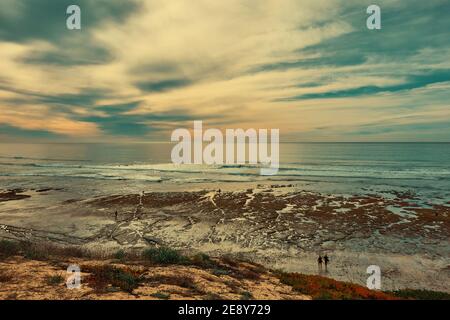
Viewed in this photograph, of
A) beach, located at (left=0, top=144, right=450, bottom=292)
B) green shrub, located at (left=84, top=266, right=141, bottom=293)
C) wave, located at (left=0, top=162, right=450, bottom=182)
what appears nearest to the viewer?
green shrub, located at (left=84, top=266, right=141, bottom=293)

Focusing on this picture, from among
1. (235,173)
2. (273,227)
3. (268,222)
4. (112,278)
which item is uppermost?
(235,173)

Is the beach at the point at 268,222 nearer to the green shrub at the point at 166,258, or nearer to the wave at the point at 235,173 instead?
the green shrub at the point at 166,258

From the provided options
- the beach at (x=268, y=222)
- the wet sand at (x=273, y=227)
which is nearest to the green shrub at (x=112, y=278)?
the beach at (x=268, y=222)

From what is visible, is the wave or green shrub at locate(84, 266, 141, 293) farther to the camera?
the wave

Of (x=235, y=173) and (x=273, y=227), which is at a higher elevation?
(x=235, y=173)

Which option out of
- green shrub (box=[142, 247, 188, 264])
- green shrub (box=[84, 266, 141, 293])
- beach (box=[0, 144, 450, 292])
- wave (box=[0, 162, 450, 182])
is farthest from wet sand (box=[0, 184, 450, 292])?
wave (box=[0, 162, 450, 182])

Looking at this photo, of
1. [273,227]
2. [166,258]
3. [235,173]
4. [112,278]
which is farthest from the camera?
[235,173]

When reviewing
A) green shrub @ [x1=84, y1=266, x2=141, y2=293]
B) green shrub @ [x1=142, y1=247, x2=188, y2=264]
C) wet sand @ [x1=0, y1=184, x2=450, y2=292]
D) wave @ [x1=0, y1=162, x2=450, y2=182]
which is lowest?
wet sand @ [x1=0, y1=184, x2=450, y2=292]

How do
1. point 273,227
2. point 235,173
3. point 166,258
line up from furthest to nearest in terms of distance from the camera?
point 235,173 < point 273,227 < point 166,258

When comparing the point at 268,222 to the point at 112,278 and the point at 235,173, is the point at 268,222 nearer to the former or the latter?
the point at 112,278

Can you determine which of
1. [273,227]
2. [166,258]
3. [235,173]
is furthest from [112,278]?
[235,173]

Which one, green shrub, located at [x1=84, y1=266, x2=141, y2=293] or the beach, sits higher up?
green shrub, located at [x1=84, y1=266, x2=141, y2=293]

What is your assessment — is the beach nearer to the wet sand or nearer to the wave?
the wet sand

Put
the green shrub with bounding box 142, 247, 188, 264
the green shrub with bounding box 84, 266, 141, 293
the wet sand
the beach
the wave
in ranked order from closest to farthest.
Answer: the green shrub with bounding box 84, 266, 141, 293
the green shrub with bounding box 142, 247, 188, 264
the wet sand
the beach
the wave
